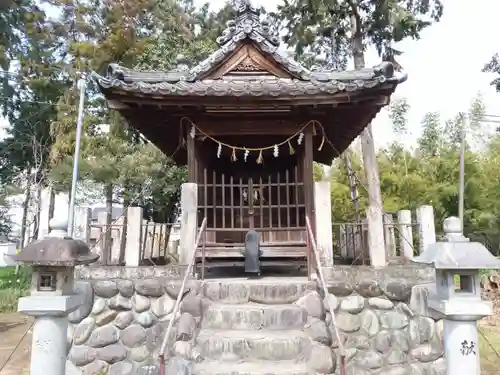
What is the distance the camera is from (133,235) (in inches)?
270

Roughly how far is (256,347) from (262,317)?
1.79 ft

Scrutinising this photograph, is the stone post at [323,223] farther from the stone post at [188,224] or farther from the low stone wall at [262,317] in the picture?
the stone post at [188,224]

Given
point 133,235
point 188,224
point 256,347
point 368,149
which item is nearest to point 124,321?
point 133,235

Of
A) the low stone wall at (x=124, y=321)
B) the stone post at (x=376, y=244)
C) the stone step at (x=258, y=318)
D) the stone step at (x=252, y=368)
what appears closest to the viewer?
the stone step at (x=252, y=368)

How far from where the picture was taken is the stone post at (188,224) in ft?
22.0

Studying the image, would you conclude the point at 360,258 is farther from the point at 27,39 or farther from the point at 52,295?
the point at 27,39

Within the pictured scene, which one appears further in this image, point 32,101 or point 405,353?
point 32,101

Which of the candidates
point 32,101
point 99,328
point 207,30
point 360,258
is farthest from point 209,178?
point 32,101

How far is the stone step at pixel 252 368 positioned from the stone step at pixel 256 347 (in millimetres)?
77

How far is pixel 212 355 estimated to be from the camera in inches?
206

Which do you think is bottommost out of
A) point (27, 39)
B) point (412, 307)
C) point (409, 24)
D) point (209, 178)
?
point (412, 307)

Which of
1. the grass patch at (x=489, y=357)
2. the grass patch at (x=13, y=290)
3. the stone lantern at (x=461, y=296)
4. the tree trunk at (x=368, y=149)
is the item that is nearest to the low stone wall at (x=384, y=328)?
the grass patch at (x=489, y=357)

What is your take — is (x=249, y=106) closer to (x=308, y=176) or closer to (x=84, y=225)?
(x=308, y=176)

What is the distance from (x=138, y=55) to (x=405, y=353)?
1774 cm
